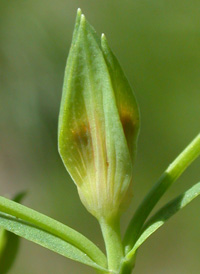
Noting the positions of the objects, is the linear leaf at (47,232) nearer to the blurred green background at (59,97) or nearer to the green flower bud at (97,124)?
the green flower bud at (97,124)

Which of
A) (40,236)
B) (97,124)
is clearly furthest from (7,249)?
(97,124)

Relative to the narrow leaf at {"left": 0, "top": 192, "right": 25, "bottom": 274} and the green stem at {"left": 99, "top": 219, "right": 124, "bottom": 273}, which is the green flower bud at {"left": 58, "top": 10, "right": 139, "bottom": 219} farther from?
the narrow leaf at {"left": 0, "top": 192, "right": 25, "bottom": 274}

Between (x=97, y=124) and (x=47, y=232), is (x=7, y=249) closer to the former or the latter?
(x=47, y=232)

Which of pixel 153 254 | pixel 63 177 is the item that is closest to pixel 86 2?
pixel 63 177

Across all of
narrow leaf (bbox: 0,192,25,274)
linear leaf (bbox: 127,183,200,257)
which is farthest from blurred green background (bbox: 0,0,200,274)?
linear leaf (bbox: 127,183,200,257)

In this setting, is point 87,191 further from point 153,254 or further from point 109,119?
point 153,254
